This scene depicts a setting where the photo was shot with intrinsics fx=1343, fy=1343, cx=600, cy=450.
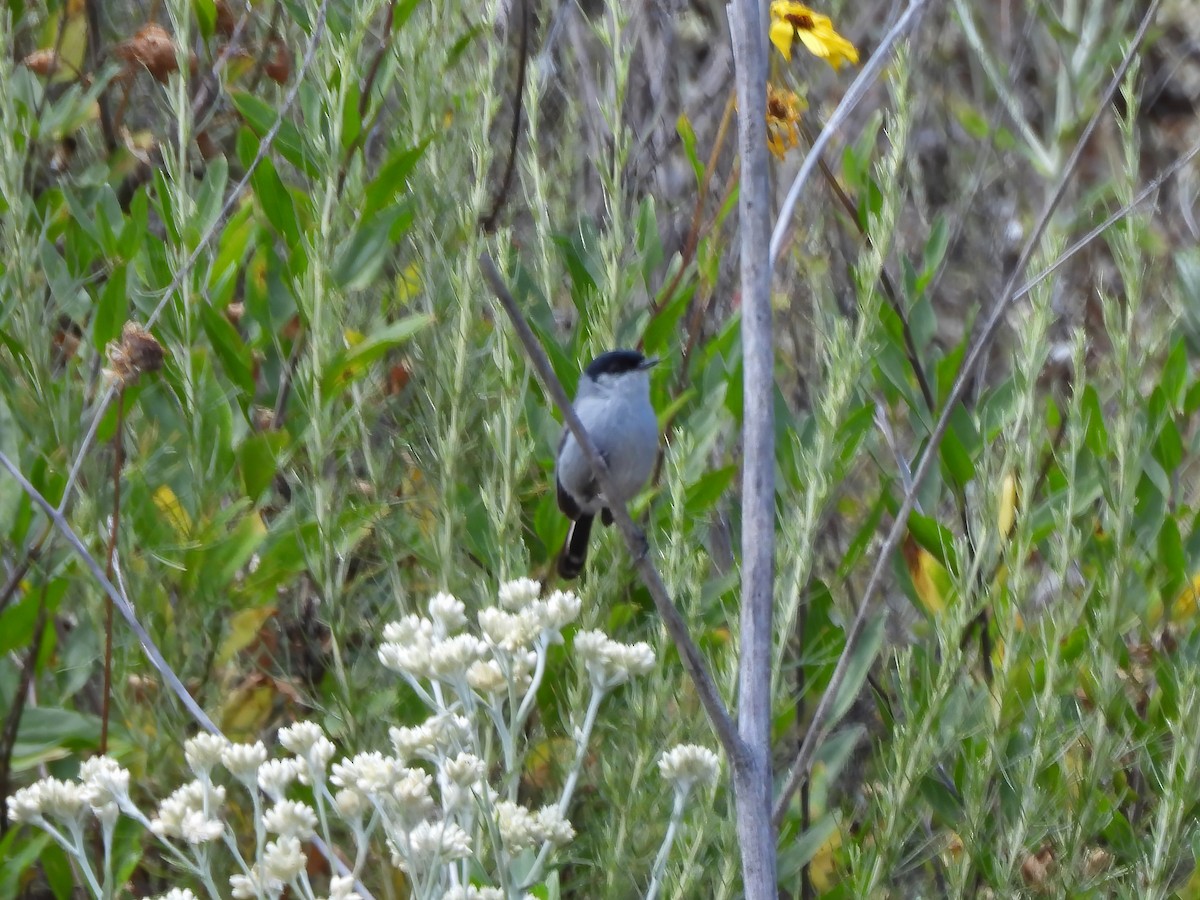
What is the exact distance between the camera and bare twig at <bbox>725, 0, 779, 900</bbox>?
1426 mm

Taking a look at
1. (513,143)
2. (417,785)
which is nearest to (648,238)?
(513,143)

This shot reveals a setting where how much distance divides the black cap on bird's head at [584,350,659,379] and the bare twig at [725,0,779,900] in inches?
34.8

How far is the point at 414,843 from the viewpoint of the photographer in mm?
1321

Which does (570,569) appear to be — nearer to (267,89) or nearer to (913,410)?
(913,410)

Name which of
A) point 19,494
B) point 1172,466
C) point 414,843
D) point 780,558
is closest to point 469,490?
point 780,558

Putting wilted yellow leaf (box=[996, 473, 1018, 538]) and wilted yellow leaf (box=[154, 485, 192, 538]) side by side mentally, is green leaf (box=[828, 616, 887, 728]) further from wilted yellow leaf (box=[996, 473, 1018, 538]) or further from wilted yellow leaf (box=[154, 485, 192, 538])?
wilted yellow leaf (box=[154, 485, 192, 538])

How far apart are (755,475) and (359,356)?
85cm

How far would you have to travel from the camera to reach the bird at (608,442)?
8.79ft

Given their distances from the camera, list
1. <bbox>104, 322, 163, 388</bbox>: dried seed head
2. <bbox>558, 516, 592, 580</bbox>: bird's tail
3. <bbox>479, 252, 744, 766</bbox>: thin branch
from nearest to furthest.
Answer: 1. <bbox>479, 252, 744, 766</bbox>: thin branch
2. <bbox>104, 322, 163, 388</bbox>: dried seed head
3. <bbox>558, 516, 592, 580</bbox>: bird's tail

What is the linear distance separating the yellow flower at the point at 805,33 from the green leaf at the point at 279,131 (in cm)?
79

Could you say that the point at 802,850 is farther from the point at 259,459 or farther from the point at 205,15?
the point at 205,15

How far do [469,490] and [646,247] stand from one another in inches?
22.1

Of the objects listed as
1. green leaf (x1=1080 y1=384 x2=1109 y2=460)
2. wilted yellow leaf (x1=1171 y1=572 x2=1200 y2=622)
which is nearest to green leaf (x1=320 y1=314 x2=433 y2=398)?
green leaf (x1=1080 y1=384 x2=1109 y2=460)

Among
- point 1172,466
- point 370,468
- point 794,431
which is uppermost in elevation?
point 1172,466
